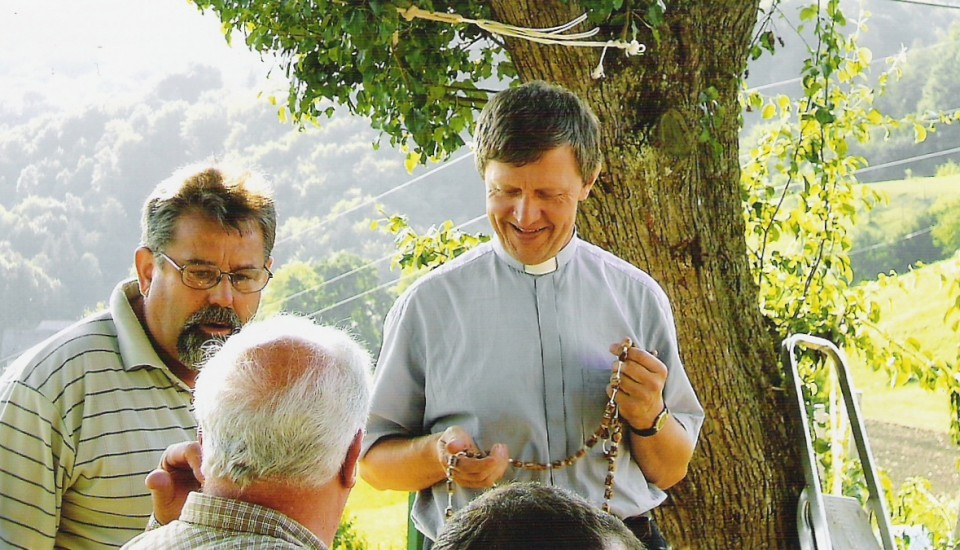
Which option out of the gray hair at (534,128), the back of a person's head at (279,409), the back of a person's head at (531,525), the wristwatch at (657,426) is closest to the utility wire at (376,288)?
the gray hair at (534,128)

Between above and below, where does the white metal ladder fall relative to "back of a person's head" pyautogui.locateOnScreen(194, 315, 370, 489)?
below

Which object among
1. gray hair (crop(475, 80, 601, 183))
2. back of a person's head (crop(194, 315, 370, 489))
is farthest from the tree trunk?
back of a person's head (crop(194, 315, 370, 489))

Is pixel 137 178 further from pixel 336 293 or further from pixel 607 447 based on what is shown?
pixel 607 447

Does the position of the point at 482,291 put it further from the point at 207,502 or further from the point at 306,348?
the point at 207,502

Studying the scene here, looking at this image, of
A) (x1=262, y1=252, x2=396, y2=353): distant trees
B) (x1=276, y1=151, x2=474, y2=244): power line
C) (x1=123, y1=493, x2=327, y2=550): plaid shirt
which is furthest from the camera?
(x1=276, y1=151, x2=474, y2=244): power line

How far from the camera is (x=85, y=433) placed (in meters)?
1.95

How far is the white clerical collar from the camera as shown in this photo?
7.21ft

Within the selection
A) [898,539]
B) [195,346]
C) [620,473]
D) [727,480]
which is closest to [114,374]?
[195,346]

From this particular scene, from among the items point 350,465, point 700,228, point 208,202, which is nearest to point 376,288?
point 700,228

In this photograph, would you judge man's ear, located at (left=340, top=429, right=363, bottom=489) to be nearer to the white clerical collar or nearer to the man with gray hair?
the man with gray hair

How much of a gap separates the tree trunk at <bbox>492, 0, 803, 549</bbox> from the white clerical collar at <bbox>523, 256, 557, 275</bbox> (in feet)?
3.93

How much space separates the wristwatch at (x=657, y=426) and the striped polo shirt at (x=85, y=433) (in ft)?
2.95

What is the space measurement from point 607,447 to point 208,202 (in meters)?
0.96

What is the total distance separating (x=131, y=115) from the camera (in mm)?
3650
